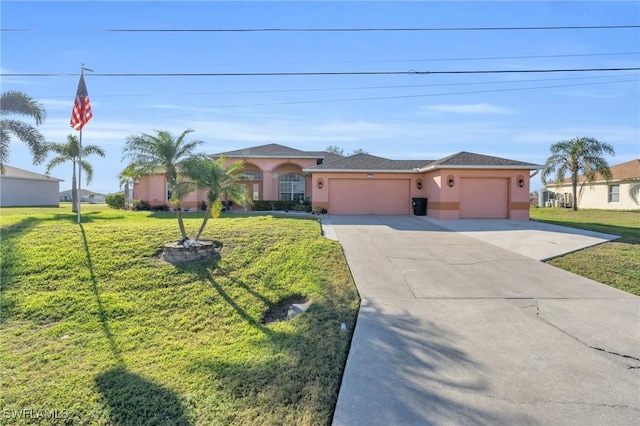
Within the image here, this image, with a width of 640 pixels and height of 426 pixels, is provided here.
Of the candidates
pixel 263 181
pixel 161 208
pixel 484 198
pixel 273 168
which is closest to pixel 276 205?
pixel 263 181

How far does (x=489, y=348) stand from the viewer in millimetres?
4348

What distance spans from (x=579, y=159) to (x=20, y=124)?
36.2 m

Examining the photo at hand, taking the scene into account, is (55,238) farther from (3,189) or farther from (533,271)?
(3,189)

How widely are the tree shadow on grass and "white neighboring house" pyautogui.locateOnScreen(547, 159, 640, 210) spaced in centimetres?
3509

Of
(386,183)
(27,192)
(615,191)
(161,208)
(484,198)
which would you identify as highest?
(386,183)

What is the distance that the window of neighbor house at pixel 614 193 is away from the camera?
29172 millimetres

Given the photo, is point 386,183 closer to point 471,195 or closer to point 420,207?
point 420,207

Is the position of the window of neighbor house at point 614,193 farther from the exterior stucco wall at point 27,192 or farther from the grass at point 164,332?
the exterior stucco wall at point 27,192

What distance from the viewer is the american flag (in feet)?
40.2

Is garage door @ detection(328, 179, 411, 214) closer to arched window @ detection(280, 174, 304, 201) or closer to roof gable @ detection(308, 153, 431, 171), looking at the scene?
roof gable @ detection(308, 153, 431, 171)

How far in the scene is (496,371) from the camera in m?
3.82

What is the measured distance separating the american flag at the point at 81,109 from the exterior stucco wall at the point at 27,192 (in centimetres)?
2169

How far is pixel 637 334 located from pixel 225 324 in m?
5.90

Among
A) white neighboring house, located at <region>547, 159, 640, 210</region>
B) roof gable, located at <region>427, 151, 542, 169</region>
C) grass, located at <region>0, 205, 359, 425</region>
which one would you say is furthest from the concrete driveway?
white neighboring house, located at <region>547, 159, 640, 210</region>
